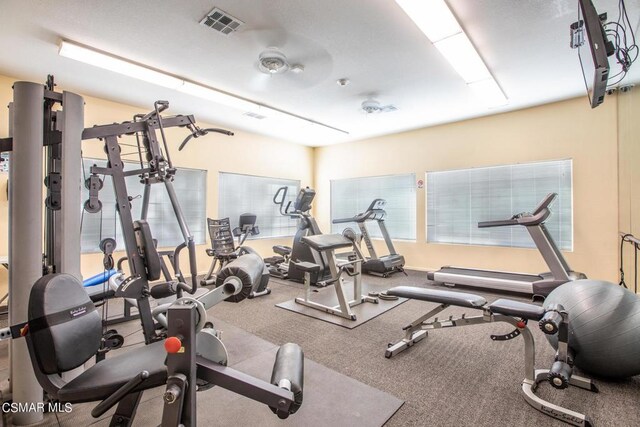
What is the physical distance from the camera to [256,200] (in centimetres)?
637

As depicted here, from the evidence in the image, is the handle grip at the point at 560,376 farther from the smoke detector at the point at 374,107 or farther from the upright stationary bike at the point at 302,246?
the smoke detector at the point at 374,107

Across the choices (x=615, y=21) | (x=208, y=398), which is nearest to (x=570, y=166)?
(x=615, y=21)

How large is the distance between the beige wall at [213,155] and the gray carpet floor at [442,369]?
2.09 metres

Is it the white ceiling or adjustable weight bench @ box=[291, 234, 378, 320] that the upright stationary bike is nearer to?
adjustable weight bench @ box=[291, 234, 378, 320]

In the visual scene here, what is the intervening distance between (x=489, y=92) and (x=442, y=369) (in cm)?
355

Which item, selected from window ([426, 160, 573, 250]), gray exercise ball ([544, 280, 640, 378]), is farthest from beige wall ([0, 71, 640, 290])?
gray exercise ball ([544, 280, 640, 378])

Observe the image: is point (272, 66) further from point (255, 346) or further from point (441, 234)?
point (441, 234)

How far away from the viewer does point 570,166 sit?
4.37 meters

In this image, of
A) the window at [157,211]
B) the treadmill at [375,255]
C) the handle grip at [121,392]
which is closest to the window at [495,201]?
the treadmill at [375,255]

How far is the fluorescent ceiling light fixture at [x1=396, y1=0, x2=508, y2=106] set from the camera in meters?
2.32

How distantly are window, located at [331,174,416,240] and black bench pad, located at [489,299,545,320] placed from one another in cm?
394

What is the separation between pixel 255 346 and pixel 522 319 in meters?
2.11

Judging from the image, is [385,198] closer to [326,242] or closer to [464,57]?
[326,242]

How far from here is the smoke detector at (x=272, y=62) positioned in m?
2.98
